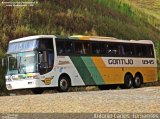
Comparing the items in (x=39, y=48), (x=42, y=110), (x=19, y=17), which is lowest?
(x=42, y=110)

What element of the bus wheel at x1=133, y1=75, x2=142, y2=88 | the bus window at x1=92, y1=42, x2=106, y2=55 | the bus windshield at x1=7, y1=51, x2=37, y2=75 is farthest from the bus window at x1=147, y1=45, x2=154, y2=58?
the bus windshield at x1=7, y1=51, x2=37, y2=75

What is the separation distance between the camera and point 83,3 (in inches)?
2110

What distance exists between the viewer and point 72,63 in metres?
26.6

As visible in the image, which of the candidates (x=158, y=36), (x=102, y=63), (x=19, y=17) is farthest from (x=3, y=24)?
(x=158, y=36)

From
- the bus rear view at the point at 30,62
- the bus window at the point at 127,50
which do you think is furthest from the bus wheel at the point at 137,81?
the bus rear view at the point at 30,62

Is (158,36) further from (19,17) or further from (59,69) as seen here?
(59,69)

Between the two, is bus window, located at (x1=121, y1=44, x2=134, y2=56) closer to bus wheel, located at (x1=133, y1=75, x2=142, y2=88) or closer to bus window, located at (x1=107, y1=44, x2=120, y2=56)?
bus window, located at (x1=107, y1=44, x2=120, y2=56)

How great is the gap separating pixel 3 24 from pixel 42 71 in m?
16.4

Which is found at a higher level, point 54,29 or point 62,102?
point 54,29

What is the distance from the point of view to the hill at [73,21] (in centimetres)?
4046

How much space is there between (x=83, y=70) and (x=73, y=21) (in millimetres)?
18770

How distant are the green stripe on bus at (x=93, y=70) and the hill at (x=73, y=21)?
809 cm

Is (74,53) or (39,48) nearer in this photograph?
(39,48)

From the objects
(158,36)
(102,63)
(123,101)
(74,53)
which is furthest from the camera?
(158,36)
